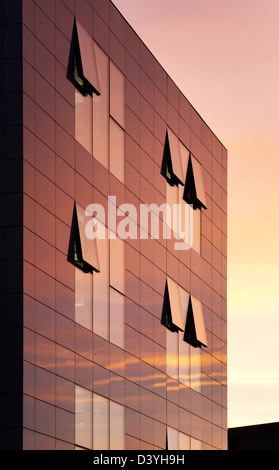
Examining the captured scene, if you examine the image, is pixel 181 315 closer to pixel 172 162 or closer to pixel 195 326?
pixel 195 326

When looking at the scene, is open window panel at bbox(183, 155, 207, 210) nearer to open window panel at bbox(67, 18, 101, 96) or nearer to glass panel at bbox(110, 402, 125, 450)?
glass panel at bbox(110, 402, 125, 450)

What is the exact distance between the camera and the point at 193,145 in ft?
179

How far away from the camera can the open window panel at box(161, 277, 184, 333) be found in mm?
49031

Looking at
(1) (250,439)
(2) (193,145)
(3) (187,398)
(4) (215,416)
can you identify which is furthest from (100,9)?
(1) (250,439)

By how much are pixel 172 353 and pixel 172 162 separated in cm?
884

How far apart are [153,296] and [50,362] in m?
12.9

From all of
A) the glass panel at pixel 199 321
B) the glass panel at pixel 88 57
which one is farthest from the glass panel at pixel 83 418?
the glass panel at pixel 199 321

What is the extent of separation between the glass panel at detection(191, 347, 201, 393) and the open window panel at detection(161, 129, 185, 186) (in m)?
8.70

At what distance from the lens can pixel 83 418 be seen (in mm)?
37906

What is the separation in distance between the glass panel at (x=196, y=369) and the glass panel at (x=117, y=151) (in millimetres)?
13239

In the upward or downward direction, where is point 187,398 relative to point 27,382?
upward

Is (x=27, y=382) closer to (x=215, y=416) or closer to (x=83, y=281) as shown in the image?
(x=83, y=281)

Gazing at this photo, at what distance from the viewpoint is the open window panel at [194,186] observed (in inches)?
2106

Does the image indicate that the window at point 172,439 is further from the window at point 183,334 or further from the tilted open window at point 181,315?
the tilted open window at point 181,315
